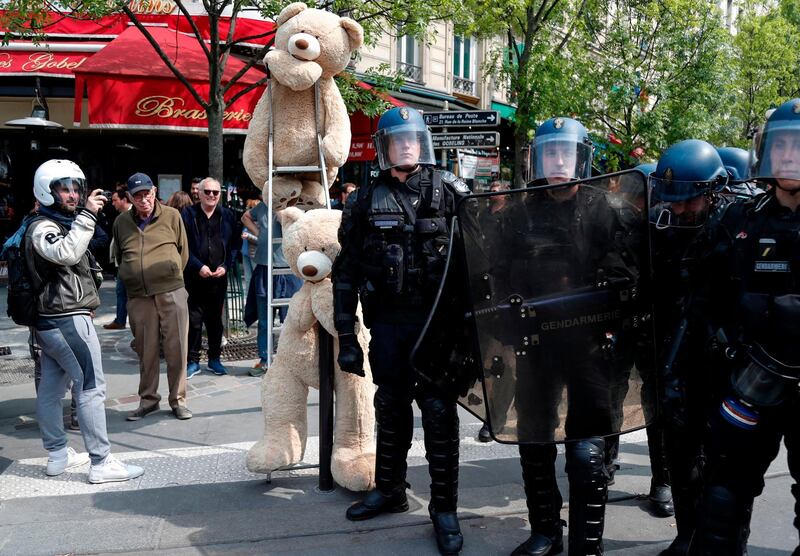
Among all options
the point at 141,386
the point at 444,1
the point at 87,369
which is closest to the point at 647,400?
the point at 87,369

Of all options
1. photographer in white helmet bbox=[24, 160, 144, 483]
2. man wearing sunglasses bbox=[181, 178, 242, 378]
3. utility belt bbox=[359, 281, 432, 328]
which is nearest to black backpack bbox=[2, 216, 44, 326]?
photographer in white helmet bbox=[24, 160, 144, 483]

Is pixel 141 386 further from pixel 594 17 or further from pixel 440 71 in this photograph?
pixel 440 71

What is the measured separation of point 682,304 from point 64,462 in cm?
360

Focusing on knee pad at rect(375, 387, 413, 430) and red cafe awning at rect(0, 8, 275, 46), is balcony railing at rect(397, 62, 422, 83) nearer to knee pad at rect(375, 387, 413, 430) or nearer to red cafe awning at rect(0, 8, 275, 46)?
red cafe awning at rect(0, 8, 275, 46)

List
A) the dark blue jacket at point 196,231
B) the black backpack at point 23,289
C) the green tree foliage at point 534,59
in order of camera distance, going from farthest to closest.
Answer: the green tree foliage at point 534,59 < the dark blue jacket at point 196,231 < the black backpack at point 23,289

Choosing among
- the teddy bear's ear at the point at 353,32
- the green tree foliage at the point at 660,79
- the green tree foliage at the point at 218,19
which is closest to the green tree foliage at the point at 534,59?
the green tree foliage at the point at 660,79

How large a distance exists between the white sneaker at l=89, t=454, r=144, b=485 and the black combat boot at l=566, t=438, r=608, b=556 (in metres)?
2.64

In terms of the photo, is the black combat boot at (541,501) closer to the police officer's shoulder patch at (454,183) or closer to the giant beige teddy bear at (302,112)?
the police officer's shoulder patch at (454,183)

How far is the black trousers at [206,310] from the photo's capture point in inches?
258

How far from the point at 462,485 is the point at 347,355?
1217mm

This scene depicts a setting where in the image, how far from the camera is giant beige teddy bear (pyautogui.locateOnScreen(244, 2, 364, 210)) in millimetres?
4691

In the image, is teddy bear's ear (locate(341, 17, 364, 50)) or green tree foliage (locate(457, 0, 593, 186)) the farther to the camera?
green tree foliage (locate(457, 0, 593, 186))

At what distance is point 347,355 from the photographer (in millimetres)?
3557

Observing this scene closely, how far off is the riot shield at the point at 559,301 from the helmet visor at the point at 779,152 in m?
0.42
